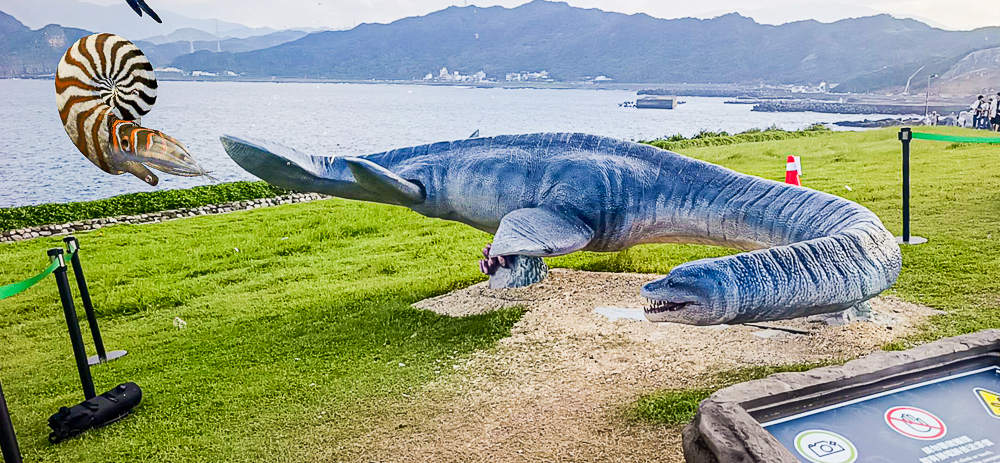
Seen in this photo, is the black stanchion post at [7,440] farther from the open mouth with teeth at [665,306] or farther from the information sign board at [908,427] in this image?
the information sign board at [908,427]

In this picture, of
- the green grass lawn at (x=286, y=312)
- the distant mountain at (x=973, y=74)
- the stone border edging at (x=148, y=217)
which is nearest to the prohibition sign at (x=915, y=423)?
the green grass lawn at (x=286, y=312)

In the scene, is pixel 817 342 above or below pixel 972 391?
below

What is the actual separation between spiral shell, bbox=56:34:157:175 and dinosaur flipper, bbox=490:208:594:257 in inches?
84.3

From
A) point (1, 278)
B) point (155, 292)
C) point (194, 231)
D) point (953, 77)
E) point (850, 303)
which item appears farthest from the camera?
point (953, 77)

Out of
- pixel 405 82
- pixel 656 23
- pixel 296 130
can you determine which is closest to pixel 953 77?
pixel 656 23

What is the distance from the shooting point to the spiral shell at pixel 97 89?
360 cm

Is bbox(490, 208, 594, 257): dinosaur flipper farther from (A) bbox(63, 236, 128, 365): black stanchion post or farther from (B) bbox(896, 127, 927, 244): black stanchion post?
(B) bbox(896, 127, 927, 244): black stanchion post

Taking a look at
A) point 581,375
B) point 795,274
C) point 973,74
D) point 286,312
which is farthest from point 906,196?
point 973,74

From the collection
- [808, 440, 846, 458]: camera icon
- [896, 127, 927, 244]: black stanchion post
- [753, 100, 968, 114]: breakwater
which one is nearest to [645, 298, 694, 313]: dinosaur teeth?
[808, 440, 846, 458]: camera icon

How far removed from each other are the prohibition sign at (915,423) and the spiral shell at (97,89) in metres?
3.67

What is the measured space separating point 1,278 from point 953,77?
41.0 meters

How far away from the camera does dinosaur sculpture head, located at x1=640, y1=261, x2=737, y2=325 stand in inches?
100

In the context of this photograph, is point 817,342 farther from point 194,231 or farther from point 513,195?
point 194,231

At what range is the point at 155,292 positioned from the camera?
263 inches
